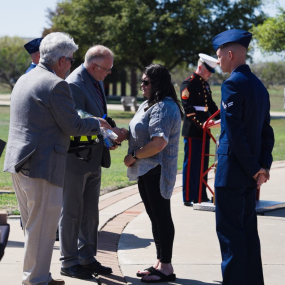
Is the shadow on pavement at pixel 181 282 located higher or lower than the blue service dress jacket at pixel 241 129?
lower

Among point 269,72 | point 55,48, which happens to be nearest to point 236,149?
point 55,48

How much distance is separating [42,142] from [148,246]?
7.30 feet

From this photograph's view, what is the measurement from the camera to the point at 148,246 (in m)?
5.96

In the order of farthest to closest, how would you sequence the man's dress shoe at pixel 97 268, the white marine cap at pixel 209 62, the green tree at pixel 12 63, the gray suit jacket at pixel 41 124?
1. the green tree at pixel 12 63
2. the white marine cap at pixel 209 62
3. the man's dress shoe at pixel 97 268
4. the gray suit jacket at pixel 41 124

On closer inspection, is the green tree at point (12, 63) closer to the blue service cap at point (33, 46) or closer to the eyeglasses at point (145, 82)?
the blue service cap at point (33, 46)

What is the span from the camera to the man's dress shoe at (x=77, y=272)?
16.3 feet

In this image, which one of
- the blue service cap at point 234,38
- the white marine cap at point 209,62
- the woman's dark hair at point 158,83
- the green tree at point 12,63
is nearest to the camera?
the blue service cap at point 234,38

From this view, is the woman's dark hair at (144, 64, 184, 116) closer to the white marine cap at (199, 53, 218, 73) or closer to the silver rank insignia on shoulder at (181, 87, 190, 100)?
the white marine cap at (199, 53, 218, 73)

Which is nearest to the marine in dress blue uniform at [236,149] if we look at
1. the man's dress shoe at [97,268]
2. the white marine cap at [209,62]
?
the man's dress shoe at [97,268]

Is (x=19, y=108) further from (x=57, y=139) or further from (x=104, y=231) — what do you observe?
(x=104, y=231)

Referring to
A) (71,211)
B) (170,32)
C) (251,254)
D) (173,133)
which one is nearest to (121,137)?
(173,133)

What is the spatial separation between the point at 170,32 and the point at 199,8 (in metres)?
2.38

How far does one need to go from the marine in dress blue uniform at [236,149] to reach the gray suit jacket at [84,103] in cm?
122

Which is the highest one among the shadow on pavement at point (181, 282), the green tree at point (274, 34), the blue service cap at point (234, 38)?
the green tree at point (274, 34)
